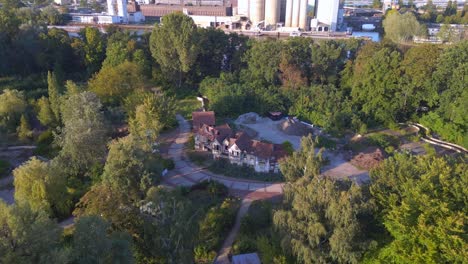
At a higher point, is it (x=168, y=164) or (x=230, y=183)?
(x=168, y=164)

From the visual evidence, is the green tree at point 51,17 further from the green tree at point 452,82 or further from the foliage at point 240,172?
the green tree at point 452,82

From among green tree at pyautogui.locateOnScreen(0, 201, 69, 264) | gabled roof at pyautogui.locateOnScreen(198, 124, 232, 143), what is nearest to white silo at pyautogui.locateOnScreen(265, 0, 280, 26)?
gabled roof at pyautogui.locateOnScreen(198, 124, 232, 143)

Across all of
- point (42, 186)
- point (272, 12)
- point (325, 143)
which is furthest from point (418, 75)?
point (272, 12)

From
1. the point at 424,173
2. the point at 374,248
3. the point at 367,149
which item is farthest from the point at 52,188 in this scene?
the point at 367,149

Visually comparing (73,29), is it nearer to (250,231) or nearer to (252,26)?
(252,26)

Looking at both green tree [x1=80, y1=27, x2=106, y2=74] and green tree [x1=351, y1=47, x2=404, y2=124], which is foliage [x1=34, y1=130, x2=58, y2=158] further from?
green tree [x1=351, y1=47, x2=404, y2=124]

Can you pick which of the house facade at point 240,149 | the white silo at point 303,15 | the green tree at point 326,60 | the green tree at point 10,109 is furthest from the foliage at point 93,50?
the white silo at point 303,15

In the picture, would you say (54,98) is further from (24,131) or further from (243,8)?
(243,8)
